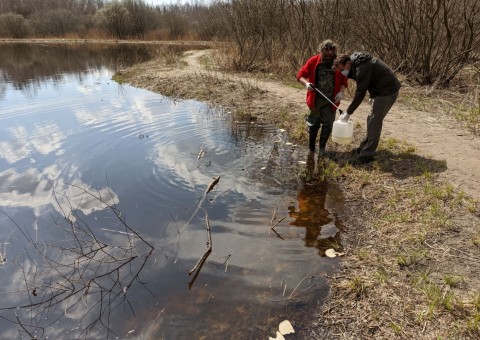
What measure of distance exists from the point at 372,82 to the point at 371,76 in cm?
13

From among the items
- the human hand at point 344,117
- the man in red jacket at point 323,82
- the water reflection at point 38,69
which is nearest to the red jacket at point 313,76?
the man in red jacket at point 323,82

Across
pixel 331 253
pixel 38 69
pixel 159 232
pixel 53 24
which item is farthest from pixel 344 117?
pixel 53 24

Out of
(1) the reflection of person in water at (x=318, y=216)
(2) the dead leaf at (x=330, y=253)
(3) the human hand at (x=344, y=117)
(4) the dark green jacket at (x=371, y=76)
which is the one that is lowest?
(1) the reflection of person in water at (x=318, y=216)

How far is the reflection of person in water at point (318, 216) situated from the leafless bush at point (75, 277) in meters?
1.89

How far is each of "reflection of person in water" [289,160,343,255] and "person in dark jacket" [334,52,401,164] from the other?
4.00ft

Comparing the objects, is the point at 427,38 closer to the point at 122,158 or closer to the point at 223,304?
the point at 122,158

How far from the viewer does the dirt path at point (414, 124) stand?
4.93m

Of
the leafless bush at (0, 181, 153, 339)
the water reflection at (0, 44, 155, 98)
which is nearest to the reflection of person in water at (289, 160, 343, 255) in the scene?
the leafless bush at (0, 181, 153, 339)

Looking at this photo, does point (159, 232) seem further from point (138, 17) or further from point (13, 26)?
point (13, 26)

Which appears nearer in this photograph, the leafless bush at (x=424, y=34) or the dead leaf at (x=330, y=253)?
the dead leaf at (x=330, y=253)

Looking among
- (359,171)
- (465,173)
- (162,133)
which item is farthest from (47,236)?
(465,173)

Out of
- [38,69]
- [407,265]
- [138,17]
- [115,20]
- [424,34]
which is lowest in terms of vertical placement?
[407,265]

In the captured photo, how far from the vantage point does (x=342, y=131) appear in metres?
5.36

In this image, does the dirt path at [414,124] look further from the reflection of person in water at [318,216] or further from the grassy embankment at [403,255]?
the reflection of person in water at [318,216]
